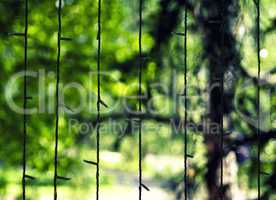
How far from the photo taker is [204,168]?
2613 millimetres

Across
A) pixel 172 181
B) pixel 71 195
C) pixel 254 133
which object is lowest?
pixel 71 195

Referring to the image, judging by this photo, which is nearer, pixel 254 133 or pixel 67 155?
pixel 254 133

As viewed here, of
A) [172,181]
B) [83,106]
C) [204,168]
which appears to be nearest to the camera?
[204,168]

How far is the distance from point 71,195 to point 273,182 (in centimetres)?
191

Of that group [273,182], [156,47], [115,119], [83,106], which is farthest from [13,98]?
[273,182]

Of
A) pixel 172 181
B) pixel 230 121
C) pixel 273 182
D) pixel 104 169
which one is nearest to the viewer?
pixel 273 182

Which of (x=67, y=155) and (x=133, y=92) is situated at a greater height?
(x=133, y=92)

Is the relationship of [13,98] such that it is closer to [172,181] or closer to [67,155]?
[67,155]

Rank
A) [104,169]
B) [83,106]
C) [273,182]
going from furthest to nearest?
[104,169]
[83,106]
[273,182]

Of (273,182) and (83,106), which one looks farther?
(83,106)

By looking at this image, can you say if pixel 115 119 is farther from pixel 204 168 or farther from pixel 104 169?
pixel 204 168

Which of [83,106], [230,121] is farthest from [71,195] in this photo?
[230,121]

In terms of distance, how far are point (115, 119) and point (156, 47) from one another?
744 mm

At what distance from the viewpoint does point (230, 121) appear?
278 centimetres
